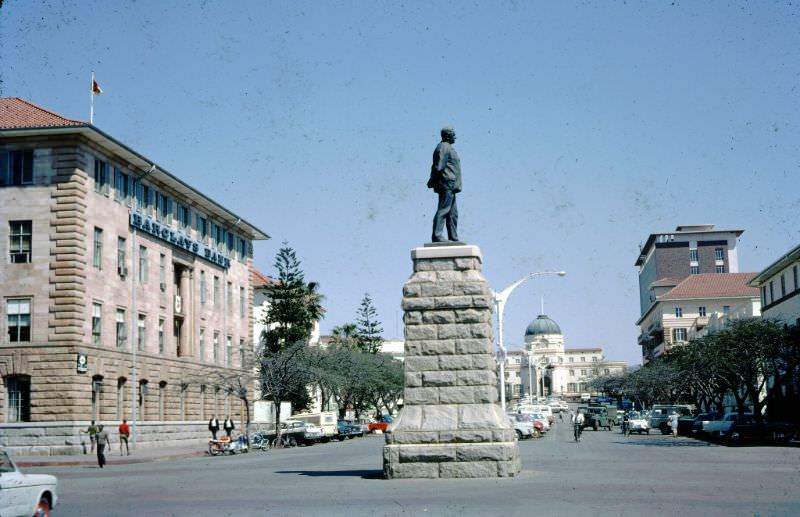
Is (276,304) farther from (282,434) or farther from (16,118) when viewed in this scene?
(16,118)

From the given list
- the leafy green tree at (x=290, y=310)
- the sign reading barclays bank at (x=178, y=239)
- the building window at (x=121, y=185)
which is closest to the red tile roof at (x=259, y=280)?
the leafy green tree at (x=290, y=310)

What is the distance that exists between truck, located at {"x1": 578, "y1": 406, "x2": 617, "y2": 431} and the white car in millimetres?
54649

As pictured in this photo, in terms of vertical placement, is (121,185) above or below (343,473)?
above

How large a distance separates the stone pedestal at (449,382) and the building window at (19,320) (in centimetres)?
2720

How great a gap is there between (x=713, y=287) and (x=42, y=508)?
366 ft

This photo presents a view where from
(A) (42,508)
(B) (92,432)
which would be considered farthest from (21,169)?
(A) (42,508)

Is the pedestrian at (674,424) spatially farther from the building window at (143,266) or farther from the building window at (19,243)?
the building window at (19,243)

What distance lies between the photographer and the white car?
12609mm

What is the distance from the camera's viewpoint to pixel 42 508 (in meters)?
13.5

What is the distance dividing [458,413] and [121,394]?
3108 centimetres

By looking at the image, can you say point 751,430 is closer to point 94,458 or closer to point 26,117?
point 94,458

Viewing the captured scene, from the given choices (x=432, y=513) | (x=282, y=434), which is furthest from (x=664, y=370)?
(x=432, y=513)

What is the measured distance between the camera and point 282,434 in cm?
5081

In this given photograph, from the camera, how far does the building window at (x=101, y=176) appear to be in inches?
1731
